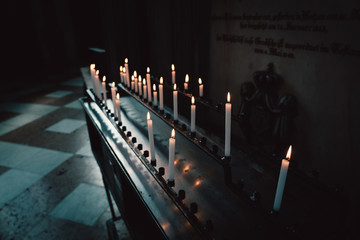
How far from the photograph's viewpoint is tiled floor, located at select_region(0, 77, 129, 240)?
9.27 feet

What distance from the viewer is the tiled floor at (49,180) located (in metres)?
2.83

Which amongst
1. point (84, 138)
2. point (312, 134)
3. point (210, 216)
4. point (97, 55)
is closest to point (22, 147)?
point (84, 138)

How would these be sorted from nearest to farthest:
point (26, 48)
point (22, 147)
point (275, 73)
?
point (275, 73) → point (22, 147) → point (26, 48)

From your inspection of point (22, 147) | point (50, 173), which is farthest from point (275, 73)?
point (22, 147)

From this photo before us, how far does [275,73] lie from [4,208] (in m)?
4.00

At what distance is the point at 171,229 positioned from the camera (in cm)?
116

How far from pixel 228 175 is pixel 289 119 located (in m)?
2.31

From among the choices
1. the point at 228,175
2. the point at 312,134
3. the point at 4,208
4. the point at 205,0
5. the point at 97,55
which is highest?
the point at 205,0

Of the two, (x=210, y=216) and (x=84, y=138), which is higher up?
(x=210, y=216)

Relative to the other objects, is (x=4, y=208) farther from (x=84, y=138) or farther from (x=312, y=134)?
(x=312, y=134)

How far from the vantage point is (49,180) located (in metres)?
3.62

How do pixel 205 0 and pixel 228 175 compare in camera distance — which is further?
pixel 205 0

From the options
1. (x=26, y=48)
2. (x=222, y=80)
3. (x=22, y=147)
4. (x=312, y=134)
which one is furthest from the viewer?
(x=26, y=48)

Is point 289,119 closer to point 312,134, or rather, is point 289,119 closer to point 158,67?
point 312,134
